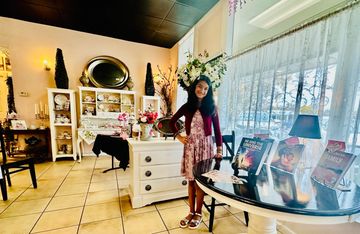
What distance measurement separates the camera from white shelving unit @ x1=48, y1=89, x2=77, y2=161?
355 cm

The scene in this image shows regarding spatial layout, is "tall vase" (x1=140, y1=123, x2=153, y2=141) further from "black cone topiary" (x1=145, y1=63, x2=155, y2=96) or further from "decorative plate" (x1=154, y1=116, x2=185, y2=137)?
"black cone topiary" (x1=145, y1=63, x2=155, y2=96)

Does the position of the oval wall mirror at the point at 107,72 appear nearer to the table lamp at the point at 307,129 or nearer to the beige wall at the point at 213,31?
the beige wall at the point at 213,31

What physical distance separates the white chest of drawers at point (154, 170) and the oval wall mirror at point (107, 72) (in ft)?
8.39

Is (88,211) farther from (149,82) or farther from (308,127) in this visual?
(149,82)

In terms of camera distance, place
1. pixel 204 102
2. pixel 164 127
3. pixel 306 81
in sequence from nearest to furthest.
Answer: pixel 306 81 < pixel 204 102 < pixel 164 127

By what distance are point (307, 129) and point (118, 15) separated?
11.5 feet

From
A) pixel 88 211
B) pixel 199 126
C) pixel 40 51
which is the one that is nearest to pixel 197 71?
pixel 199 126

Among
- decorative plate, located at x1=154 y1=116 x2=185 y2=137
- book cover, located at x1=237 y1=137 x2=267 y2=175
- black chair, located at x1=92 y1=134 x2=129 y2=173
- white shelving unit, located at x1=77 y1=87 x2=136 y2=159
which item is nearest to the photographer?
book cover, located at x1=237 y1=137 x2=267 y2=175

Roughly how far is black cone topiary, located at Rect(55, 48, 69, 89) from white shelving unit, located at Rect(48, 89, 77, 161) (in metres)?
0.14

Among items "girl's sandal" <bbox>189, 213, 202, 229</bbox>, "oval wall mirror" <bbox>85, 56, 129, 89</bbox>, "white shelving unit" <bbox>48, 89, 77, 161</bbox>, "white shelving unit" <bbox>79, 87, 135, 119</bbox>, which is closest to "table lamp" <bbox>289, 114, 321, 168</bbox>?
"girl's sandal" <bbox>189, 213, 202, 229</bbox>

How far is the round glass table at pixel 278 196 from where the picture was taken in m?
0.73

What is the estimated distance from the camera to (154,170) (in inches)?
79.4

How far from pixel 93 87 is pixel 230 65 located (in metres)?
3.23

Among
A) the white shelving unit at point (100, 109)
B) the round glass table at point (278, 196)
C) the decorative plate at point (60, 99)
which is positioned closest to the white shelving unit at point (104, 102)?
the white shelving unit at point (100, 109)
